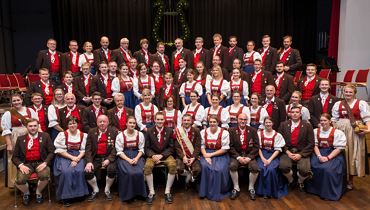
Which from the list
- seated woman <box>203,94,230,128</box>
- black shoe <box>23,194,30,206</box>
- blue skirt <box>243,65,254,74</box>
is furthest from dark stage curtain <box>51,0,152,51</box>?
black shoe <box>23,194,30,206</box>

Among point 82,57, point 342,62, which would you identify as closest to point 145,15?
point 82,57

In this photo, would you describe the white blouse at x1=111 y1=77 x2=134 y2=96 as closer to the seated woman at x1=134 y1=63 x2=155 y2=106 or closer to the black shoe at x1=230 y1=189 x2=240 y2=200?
the seated woman at x1=134 y1=63 x2=155 y2=106

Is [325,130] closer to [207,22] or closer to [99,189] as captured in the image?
[99,189]

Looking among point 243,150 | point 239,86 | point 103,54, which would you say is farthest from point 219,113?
point 103,54

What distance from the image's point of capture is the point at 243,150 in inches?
201

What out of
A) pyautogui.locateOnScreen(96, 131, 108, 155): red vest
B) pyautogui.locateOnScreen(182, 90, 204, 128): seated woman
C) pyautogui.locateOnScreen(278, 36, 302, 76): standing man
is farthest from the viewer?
pyautogui.locateOnScreen(278, 36, 302, 76): standing man

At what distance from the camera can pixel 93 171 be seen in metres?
4.78

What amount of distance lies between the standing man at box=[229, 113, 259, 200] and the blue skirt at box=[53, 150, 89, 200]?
7.10ft

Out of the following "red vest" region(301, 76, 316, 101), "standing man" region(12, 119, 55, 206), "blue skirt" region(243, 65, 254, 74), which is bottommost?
"standing man" region(12, 119, 55, 206)

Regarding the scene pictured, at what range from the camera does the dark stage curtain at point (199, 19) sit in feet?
35.1

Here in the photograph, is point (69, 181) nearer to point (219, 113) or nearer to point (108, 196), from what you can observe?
point (108, 196)

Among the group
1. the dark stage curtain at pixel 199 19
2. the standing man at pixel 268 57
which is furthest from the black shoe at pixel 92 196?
the dark stage curtain at pixel 199 19

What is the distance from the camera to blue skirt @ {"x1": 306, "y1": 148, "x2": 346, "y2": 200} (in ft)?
15.6

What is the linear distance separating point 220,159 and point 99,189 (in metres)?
1.97
